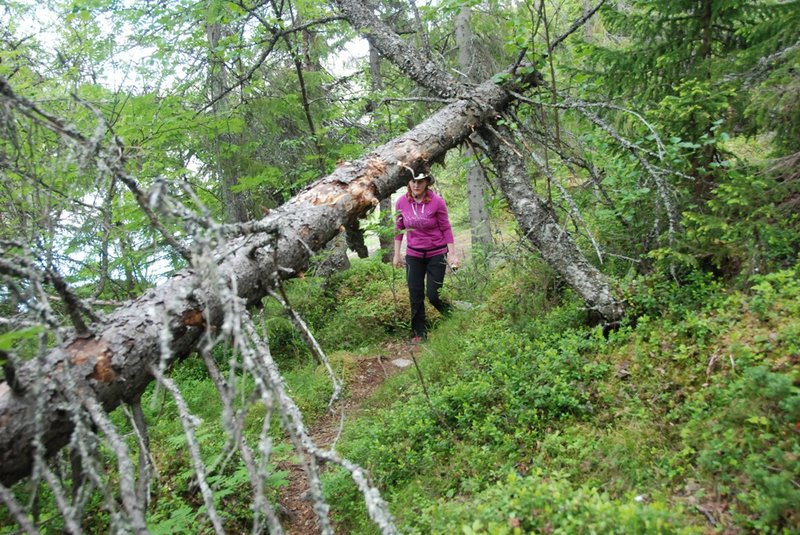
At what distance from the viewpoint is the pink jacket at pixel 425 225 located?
6.48 m

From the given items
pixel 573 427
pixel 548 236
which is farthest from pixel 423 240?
pixel 573 427

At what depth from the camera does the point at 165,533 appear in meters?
3.22

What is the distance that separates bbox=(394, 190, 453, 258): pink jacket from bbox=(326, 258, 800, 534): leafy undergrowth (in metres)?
1.88

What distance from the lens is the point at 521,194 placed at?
5.00m

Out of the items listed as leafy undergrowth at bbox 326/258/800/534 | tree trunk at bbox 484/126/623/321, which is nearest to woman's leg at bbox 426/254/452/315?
leafy undergrowth at bbox 326/258/800/534

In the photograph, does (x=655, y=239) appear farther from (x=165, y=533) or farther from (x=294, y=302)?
(x=294, y=302)

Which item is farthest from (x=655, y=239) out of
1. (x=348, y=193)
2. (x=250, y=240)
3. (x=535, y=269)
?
(x=250, y=240)

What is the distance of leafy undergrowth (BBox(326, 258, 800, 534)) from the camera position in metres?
2.46

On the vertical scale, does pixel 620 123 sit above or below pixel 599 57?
below

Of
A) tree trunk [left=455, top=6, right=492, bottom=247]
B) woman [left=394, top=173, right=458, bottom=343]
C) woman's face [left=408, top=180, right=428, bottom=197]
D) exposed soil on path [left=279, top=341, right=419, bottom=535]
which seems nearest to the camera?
exposed soil on path [left=279, top=341, right=419, bottom=535]

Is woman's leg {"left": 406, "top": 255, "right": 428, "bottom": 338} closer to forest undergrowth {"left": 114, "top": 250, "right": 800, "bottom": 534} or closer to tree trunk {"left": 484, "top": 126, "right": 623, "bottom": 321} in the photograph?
forest undergrowth {"left": 114, "top": 250, "right": 800, "bottom": 534}

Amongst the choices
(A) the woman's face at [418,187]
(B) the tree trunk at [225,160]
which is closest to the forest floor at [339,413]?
(A) the woman's face at [418,187]

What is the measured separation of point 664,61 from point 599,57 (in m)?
0.66

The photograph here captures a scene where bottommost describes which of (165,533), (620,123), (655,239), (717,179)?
(165,533)
